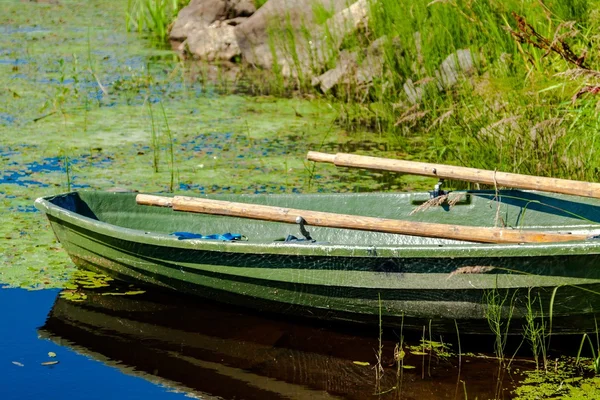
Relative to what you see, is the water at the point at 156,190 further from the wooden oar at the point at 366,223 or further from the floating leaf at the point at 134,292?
the wooden oar at the point at 366,223

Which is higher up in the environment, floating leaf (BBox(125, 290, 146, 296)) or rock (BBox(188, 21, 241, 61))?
rock (BBox(188, 21, 241, 61))

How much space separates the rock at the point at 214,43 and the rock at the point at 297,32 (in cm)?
87

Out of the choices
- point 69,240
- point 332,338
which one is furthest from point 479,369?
point 69,240

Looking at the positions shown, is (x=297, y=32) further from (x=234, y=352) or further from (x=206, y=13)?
(x=234, y=352)

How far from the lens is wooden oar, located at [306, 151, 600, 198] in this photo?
4746mm

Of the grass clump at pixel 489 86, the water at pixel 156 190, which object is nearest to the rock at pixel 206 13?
the water at pixel 156 190

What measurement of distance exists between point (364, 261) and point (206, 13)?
9379 mm

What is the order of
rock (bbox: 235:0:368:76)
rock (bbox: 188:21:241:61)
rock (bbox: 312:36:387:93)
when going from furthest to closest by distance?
rock (bbox: 188:21:241:61) → rock (bbox: 235:0:368:76) → rock (bbox: 312:36:387:93)

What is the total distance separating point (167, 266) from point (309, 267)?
0.81 meters

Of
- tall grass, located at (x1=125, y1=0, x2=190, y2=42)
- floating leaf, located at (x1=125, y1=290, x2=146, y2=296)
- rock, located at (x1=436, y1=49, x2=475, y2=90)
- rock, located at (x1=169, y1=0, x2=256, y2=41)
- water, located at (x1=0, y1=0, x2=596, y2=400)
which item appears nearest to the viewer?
water, located at (x1=0, y1=0, x2=596, y2=400)

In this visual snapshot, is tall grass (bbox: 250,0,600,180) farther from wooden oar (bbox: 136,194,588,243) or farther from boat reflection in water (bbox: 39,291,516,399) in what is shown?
boat reflection in water (bbox: 39,291,516,399)

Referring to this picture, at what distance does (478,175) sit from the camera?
16.5 ft

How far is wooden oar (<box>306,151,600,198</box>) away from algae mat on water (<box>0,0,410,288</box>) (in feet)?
5.39

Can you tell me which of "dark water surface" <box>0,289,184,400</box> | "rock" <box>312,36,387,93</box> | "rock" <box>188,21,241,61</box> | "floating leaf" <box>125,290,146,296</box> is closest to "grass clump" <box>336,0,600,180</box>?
"rock" <box>312,36,387,93</box>
